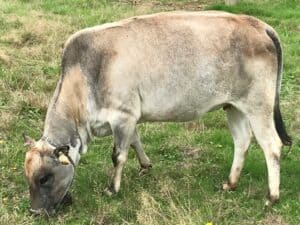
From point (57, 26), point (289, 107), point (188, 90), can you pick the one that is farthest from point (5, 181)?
point (57, 26)

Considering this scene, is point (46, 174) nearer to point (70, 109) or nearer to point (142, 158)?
point (70, 109)

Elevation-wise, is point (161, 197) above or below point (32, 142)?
below

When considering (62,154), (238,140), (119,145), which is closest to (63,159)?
(62,154)

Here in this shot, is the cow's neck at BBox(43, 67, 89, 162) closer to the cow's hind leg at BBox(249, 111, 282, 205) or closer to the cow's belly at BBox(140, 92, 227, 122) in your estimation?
the cow's belly at BBox(140, 92, 227, 122)

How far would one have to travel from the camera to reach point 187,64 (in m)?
6.99

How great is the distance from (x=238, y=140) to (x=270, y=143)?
0.57 meters

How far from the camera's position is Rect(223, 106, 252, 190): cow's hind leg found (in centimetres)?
745

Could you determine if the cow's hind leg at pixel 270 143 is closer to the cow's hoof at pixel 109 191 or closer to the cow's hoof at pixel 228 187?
the cow's hoof at pixel 228 187

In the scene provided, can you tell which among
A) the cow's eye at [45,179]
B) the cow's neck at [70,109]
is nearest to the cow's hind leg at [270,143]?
the cow's neck at [70,109]

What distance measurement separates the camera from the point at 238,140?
24.7 feet

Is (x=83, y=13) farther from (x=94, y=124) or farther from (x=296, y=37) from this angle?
(x=94, y=124)

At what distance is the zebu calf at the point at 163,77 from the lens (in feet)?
22.7

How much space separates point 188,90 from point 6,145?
2586mm

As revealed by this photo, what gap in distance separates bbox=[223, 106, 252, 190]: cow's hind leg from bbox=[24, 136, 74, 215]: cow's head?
6.02ft
